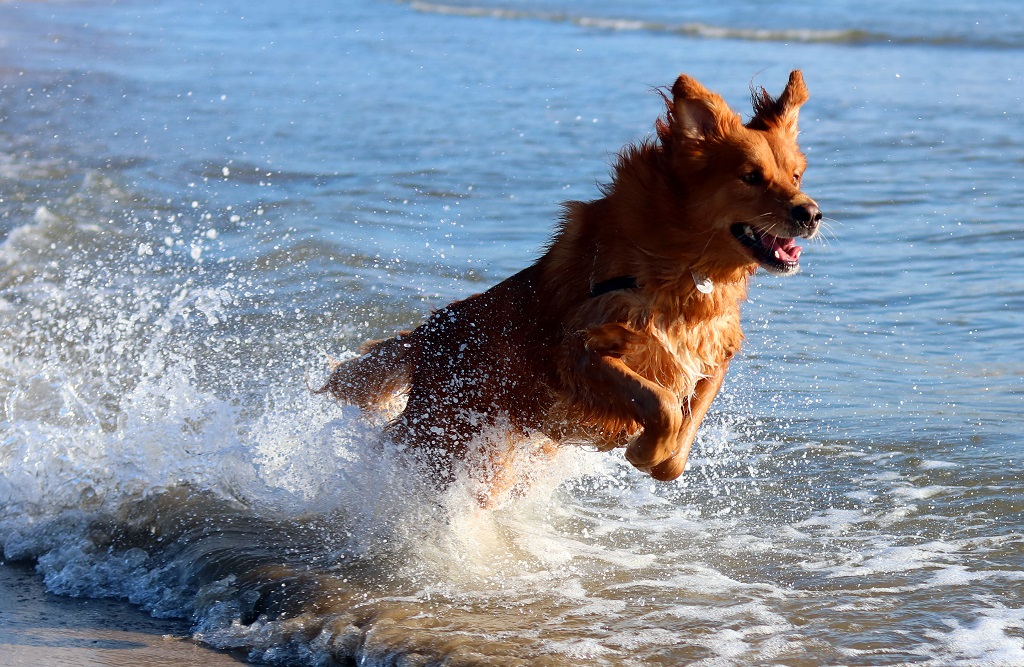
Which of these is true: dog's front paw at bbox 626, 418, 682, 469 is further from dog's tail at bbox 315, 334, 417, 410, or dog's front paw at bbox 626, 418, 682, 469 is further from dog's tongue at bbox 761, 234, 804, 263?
dog's tail at bbox 315, 334, 417, 410

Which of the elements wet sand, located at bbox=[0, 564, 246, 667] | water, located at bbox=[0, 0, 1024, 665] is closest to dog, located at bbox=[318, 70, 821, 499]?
water, located at bbox=[0, 0, 1024, 665]

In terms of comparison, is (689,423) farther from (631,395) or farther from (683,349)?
(631,395)

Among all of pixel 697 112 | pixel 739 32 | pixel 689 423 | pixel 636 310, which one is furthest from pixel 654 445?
pixel 739 32

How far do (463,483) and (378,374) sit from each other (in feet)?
2.01

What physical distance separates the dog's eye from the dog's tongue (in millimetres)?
187

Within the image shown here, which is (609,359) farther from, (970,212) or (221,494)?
(970,212)

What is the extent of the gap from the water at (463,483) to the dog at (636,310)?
0.37m

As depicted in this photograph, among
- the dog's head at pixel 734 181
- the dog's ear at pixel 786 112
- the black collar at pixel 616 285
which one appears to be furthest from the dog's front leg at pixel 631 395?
the dog's ear at pixel 786 112

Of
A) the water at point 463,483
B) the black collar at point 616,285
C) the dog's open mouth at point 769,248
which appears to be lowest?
the water at point 463,483

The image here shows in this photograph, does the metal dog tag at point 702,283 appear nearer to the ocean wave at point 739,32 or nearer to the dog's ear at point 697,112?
the dog's ear at point 697,112

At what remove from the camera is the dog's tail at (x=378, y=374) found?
495 centimetres

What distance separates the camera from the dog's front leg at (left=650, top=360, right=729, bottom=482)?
4410mm

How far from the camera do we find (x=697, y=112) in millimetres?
4098

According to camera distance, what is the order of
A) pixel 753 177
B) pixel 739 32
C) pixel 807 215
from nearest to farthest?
pixel 807 215, pixel 753 177, pixel 739 32
